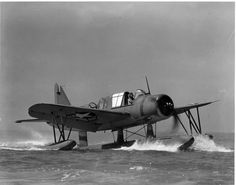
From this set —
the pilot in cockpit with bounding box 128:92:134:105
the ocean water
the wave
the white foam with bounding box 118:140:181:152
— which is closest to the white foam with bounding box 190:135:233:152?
the wave

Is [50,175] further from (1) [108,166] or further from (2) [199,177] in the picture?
(2) [199,177]

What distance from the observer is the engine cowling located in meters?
17.4

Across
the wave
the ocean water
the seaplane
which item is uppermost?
the seaplane

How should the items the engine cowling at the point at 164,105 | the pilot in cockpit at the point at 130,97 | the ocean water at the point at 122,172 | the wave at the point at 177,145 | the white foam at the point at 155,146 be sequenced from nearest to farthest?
1. the ocean water at the point at 122,172
2. the white foam at the point at 155,146
3. the wave at the point at 177,145
4. the engine cowling at the point at 164,105
5. the pilot in cockpit at the point at 130,97

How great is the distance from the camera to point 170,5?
39.5 feet

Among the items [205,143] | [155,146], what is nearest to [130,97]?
[155,146]

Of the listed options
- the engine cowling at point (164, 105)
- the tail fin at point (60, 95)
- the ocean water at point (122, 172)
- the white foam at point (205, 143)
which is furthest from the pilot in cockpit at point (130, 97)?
the tail fin at point (60, 95)

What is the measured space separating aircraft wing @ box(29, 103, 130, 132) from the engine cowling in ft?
6.53

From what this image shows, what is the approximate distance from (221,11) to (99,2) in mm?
4113

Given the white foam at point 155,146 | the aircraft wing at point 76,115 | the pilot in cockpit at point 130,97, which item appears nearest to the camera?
the white foam at point 155,146

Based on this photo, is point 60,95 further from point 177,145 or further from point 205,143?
point 205,143

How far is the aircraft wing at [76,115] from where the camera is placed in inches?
695

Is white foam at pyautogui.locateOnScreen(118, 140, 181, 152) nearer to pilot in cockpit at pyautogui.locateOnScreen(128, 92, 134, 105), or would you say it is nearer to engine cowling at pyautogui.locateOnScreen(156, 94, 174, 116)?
engine cowling at pyautogui.locateOnScreen(156, 94, 174, 116)

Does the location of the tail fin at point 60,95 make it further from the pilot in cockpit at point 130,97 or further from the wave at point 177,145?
the wave at point 177,145
